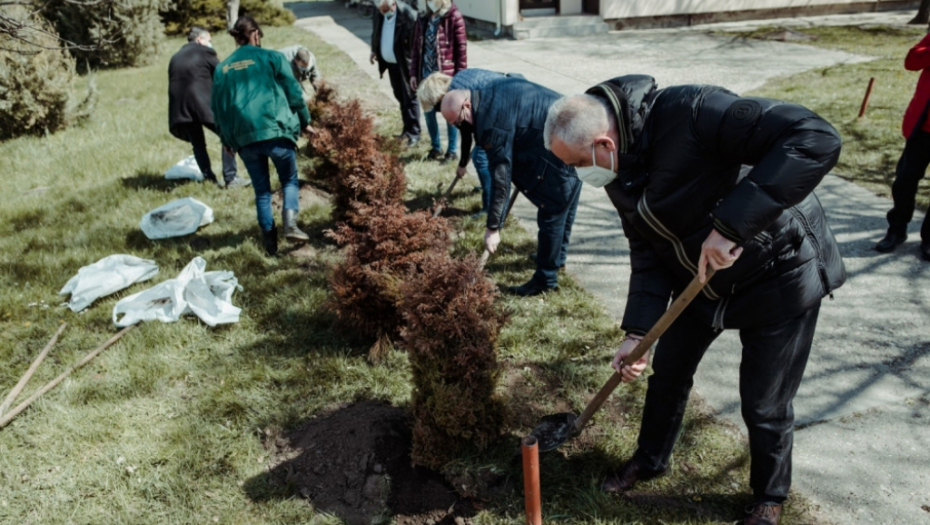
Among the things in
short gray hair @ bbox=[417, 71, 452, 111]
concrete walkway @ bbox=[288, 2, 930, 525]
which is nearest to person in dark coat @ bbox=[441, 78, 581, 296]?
short gray hair @ bbox=[417, 71, 452, 111]

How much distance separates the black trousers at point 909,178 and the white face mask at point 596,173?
374 centimetres

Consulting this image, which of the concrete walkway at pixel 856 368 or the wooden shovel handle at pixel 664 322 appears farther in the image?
the concrete walkway at pixel 856 368

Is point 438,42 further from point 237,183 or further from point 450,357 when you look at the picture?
point 450,357

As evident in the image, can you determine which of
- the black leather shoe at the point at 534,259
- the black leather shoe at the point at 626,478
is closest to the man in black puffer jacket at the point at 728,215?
the black leather shoe at the point at 626,478

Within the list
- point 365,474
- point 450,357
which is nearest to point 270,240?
point 365,474

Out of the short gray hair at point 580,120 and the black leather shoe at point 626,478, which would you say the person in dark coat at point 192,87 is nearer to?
the short gray hair at point 580,120

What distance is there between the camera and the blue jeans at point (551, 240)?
4.45 m

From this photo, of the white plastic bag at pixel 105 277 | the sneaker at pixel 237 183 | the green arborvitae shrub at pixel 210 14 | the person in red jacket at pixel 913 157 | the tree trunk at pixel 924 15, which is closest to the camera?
the person in red jacket at pixel 913 157

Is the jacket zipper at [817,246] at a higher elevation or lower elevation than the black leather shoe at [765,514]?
higher

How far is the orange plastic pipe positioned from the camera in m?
2.17

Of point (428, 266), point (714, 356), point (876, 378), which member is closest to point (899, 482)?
point (876, 378)

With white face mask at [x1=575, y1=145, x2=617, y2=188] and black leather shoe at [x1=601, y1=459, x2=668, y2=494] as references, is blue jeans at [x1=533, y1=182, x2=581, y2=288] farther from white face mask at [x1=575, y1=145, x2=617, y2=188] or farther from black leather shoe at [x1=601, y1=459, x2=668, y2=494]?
white face mask at [x1=575, y1=145, x2=617, y2=188]

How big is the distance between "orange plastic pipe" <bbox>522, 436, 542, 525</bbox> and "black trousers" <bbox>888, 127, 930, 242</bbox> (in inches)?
169

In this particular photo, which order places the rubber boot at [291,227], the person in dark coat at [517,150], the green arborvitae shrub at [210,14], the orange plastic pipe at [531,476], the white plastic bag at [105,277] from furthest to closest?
the green arborvitae shrub at [210,14] → the rubber boot at [291,227] → the white plastic bag at [105,277] → the person in dark coat at [517,150] → the orange plastic pipe at [531,476]
